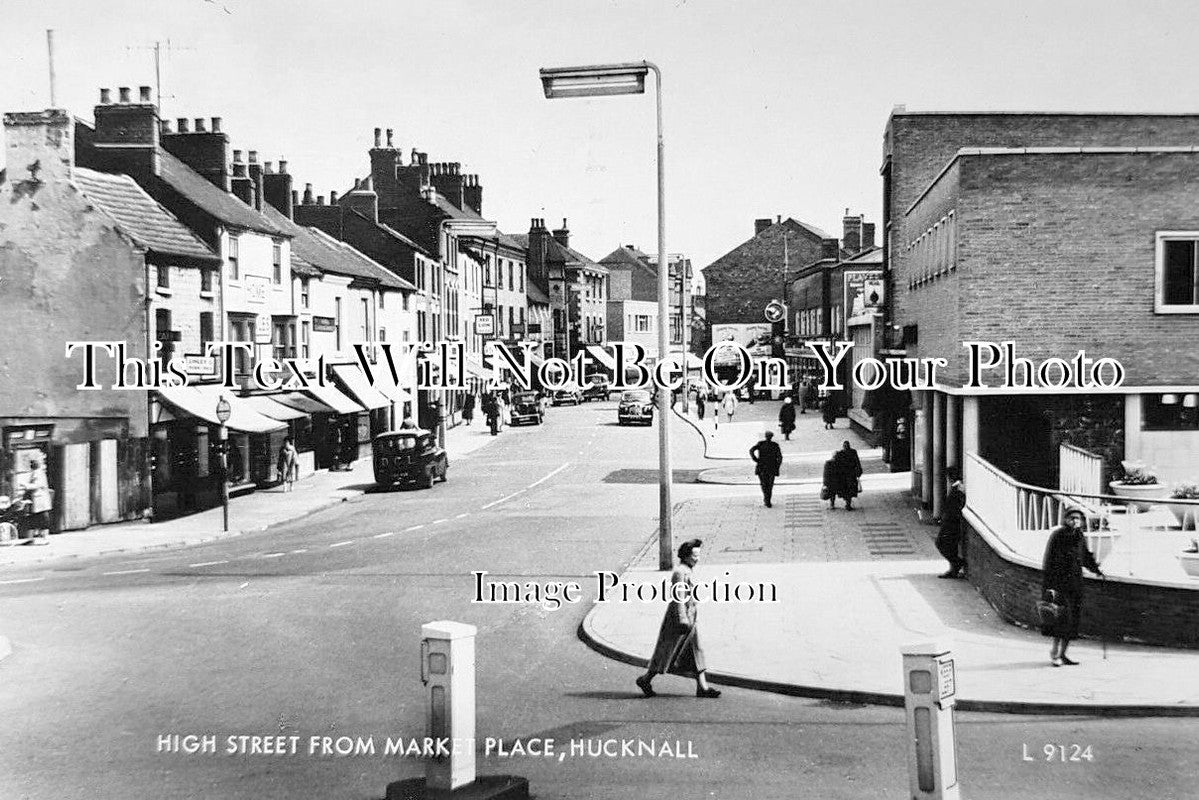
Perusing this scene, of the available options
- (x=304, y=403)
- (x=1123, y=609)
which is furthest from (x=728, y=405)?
(x=1123, y=609)

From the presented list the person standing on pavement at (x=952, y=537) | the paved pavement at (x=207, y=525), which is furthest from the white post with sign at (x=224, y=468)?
the person standing on pavement at (x=952, y=537)

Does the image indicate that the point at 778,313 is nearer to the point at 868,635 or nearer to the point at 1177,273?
the point at 1177,273

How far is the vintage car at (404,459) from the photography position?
3544cm

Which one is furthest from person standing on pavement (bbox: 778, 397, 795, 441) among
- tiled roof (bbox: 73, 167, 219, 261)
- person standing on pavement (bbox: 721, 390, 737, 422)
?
tiled roof (bbox: 73, 167, 219, 261)

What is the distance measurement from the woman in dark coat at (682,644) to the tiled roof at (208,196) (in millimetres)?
23537

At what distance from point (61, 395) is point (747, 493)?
17.0 metres

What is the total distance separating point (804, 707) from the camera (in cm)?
1184

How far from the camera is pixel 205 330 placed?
106 ft

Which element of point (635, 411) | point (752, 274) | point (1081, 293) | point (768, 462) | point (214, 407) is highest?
point (752, 274)

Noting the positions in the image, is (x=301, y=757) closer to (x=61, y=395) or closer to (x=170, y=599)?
(x=170, y=599)

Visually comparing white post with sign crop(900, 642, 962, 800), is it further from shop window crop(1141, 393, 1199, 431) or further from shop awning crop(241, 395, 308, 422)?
shop awning crop(241, 395, 308, 422)

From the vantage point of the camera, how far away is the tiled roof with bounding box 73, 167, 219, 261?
27.2 m

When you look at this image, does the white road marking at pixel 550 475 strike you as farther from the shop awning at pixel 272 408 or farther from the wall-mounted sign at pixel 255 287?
the wall-mounted sign at pixel 255 287

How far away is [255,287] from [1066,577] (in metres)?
27.4
